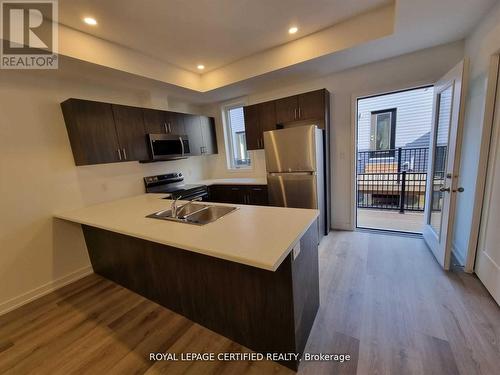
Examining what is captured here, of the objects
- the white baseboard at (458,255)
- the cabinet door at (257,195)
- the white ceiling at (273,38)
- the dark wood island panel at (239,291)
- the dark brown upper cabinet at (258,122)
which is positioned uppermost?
the white ceiling at (273,38)

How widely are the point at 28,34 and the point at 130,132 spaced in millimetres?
1212

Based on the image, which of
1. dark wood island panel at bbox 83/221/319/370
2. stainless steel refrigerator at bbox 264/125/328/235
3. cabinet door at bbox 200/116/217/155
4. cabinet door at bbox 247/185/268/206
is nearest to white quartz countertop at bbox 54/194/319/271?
dark wood island panel at bbox 83/221/319/370

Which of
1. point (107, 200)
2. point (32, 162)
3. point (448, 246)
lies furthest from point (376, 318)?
point (32, 162)

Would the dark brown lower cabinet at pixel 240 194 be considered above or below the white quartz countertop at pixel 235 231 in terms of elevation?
below

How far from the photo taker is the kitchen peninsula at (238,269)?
123 centimetres

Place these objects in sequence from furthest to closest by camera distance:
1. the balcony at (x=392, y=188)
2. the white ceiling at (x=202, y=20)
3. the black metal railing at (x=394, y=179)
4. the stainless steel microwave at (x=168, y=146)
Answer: the black metal railing at (x=394, y=179)
the balcony at (x=392, y=188)
the stainless steel microwave at (x=168, y=146)
the white ceiling at (x=202, y=20)

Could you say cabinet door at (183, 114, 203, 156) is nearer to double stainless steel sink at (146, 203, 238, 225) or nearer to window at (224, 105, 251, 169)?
window at (224, 105, 251, 169)

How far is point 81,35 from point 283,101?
8.26ft

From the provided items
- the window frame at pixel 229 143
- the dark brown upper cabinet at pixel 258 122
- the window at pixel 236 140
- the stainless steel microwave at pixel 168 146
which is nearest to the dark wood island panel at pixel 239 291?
the stainless steel microwave at pixel 168 146

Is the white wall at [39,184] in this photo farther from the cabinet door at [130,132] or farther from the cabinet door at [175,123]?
the cabinet door at [175,123]

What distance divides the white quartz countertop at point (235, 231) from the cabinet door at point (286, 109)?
6.26 ft

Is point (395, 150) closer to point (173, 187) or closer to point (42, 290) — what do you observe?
point (173, 187)

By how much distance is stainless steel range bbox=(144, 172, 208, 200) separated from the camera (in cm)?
327

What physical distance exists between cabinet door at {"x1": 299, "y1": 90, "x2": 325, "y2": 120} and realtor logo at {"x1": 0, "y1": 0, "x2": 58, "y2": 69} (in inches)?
109
